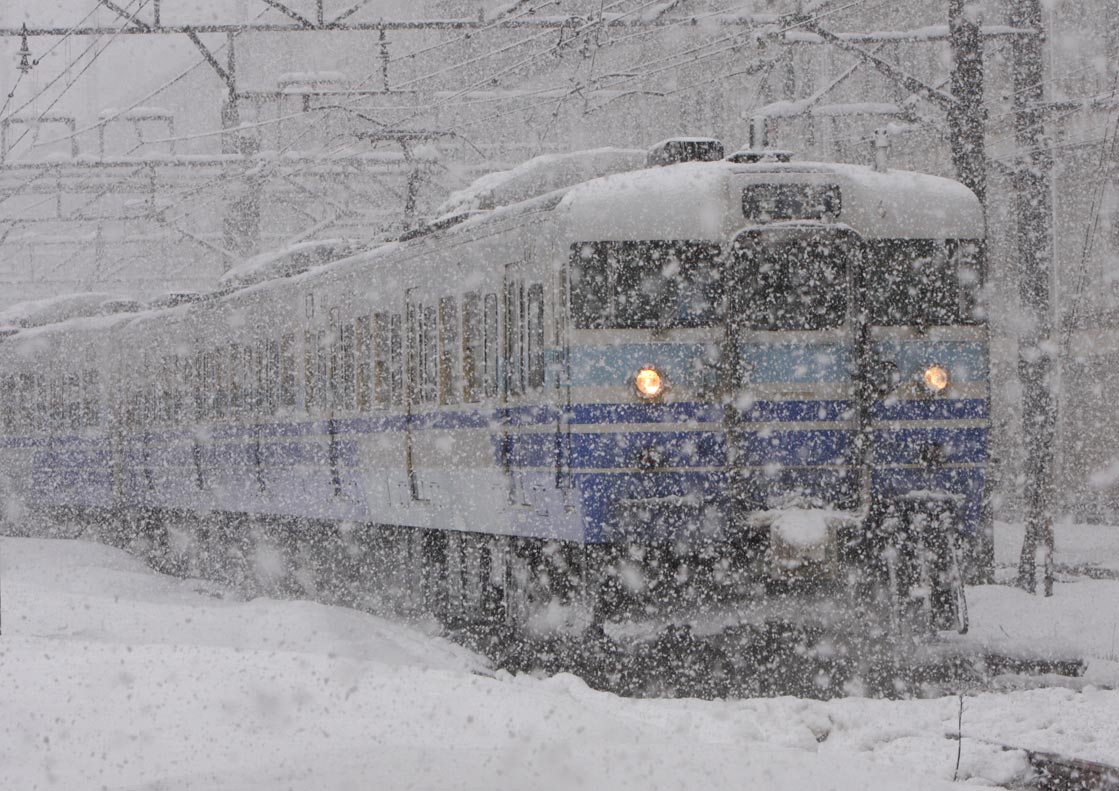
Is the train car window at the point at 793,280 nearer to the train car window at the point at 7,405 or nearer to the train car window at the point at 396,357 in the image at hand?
the train car window at the point at 396,357

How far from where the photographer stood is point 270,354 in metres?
15.7

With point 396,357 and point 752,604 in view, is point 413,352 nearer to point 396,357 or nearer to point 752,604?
point 396,357

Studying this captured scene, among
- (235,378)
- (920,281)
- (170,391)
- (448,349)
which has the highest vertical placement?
(920,281)

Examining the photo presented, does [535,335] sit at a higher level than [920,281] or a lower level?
lower

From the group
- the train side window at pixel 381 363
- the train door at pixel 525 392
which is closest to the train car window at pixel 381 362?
the train side window at pixel 381 363

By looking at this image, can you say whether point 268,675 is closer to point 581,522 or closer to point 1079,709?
point 581,522

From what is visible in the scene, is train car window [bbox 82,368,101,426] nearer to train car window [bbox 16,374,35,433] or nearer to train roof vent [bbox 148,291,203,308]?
train roof vent [bbox 148,291,203,308]

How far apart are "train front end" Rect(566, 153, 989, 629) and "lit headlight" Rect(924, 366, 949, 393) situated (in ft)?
0.04

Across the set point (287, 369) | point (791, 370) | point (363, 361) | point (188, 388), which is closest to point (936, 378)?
point (791, 370)

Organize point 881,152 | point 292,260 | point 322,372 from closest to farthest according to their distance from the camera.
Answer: point 881,152, point 322,372, point 292,260

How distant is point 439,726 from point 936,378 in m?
4.13

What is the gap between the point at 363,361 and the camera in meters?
13.2

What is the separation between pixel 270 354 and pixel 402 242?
354 centimetres

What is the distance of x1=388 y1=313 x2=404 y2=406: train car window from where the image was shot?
40.6ft
